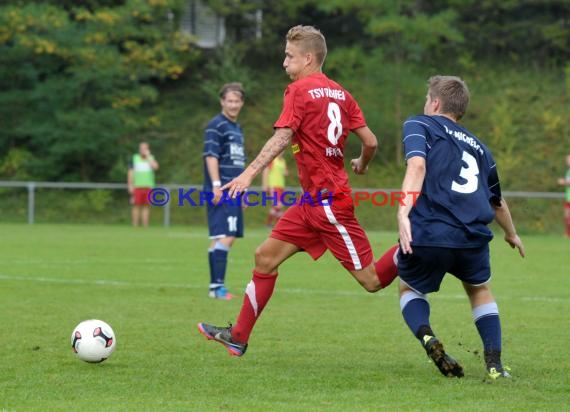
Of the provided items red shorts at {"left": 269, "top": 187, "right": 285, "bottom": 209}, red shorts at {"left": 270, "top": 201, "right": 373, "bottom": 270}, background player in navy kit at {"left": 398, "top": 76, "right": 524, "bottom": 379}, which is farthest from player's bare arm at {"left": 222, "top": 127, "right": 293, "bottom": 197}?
red shorts at {"left": 269, "top": 187, "right": 285, "bottom": 209}

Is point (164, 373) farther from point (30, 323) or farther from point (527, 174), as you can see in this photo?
point (527, 174)

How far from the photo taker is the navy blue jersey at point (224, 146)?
1038 cm

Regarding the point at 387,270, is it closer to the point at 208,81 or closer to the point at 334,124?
the point at 334,124

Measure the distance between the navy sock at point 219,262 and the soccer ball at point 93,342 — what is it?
4.03 meters

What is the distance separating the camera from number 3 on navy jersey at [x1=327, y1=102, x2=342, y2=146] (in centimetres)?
648

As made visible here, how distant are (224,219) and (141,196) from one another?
14.3 meters

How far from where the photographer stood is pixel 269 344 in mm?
7355

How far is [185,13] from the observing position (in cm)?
3428

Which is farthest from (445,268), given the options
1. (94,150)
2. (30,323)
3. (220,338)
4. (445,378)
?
(94,150)

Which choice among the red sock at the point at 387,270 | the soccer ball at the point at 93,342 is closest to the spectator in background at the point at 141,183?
the soccer ball at the point at 93,342

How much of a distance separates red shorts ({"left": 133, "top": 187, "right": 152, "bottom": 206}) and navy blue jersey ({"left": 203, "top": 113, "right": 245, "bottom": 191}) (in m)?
14.1

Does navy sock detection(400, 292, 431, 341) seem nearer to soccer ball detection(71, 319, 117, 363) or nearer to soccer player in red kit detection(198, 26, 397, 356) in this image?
soccer player in red kit detection(198, 26, 397, 356)

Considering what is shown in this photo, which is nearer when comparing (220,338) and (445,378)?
(445,378)

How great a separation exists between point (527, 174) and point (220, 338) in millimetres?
21005
